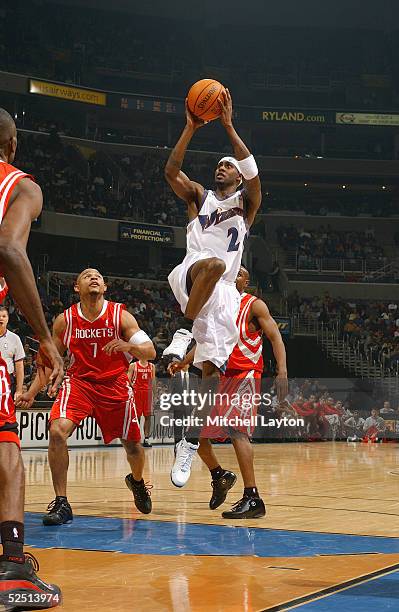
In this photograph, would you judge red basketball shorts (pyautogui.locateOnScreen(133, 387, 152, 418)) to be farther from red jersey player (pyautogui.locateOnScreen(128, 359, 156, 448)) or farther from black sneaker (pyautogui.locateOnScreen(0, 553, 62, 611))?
black sneaker (pyautogui.locateOnScreen(0, 553, 62, 611))

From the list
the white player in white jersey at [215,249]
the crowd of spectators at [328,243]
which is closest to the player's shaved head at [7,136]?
the white player in white jersey at [215,249]

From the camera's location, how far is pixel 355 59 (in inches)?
1502

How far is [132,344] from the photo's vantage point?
631cm

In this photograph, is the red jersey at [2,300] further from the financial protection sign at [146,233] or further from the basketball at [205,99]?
the financial protection sign at [146,233]

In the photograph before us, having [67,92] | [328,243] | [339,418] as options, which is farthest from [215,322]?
[328,243]

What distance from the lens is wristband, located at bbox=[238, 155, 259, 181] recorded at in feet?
21.0

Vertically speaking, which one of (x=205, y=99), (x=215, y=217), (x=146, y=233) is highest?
(x=146, y=233)

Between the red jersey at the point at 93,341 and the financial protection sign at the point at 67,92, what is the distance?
933 inches

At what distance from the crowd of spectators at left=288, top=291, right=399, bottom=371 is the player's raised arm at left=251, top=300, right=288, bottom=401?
1971 centimetres

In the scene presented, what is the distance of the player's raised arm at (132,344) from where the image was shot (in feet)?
19.8

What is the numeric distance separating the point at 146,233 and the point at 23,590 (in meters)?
25.7

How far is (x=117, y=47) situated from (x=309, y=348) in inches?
567

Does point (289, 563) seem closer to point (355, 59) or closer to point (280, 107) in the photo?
point (280, 107)

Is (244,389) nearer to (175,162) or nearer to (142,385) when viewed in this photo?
(175,162)
